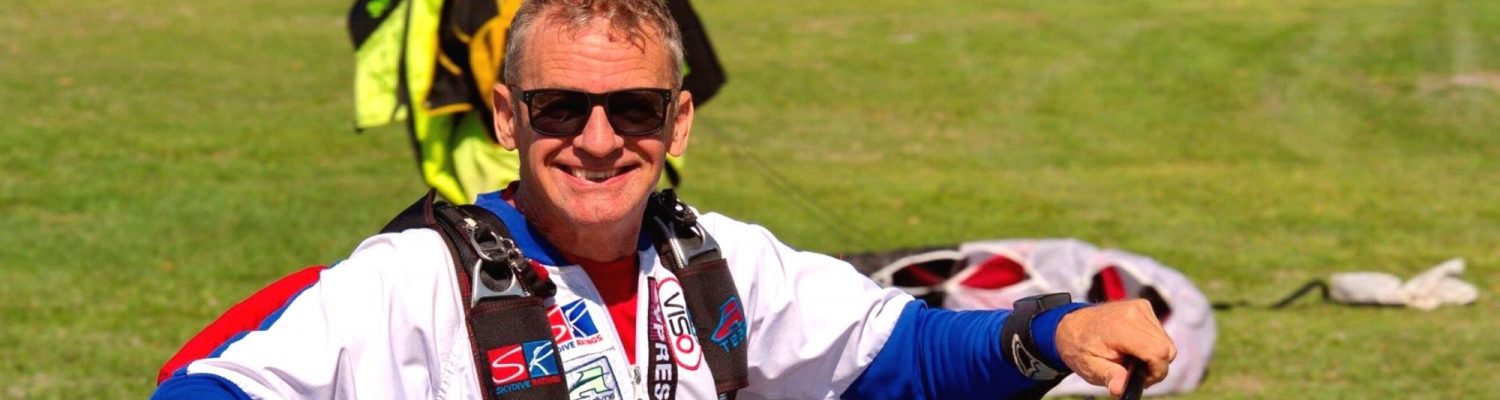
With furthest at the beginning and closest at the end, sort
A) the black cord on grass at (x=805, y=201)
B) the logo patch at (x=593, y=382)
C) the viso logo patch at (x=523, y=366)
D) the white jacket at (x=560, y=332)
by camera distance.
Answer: the black cord on grass at (x=805, y=201) < the logo patch at (x=593, y=382) < the viso logo patch at (x=523, y=366) < the white jacket at (x=560, y=332)

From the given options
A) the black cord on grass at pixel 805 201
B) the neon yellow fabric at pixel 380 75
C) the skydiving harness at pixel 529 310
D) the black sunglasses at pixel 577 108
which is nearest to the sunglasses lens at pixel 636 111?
the black sunglasses at pixel 577 108

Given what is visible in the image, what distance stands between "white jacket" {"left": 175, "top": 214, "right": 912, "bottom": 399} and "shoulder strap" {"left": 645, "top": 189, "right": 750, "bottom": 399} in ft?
0.08

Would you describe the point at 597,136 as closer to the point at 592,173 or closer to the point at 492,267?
the point at 592,173

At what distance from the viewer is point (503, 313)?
2.71 m

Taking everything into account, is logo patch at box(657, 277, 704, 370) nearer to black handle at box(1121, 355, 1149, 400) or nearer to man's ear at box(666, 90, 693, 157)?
man's ear at box(666, 90, 693, 157)

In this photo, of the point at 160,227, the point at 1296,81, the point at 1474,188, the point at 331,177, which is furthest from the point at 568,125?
the point at 1296,81

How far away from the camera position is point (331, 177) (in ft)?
37.4

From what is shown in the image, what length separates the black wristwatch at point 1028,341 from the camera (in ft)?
9.35

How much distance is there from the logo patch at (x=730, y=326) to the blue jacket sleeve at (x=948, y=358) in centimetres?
28

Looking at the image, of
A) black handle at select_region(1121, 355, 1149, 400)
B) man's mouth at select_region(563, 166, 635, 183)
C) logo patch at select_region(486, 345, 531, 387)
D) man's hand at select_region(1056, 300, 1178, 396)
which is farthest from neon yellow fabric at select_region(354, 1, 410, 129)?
black handle at select_region(1121, 355, 1149, 400)

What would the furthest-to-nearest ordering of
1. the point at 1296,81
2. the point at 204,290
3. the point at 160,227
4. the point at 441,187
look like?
the point at 1296,81
the point at 160,227
the point at 204,290
the point at 441,187

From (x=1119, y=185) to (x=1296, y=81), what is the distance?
4351 millimetres

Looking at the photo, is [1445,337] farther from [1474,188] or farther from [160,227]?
[160,227]

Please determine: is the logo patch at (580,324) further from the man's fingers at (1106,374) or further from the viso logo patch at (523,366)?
the man's fingers at (1106,374)
